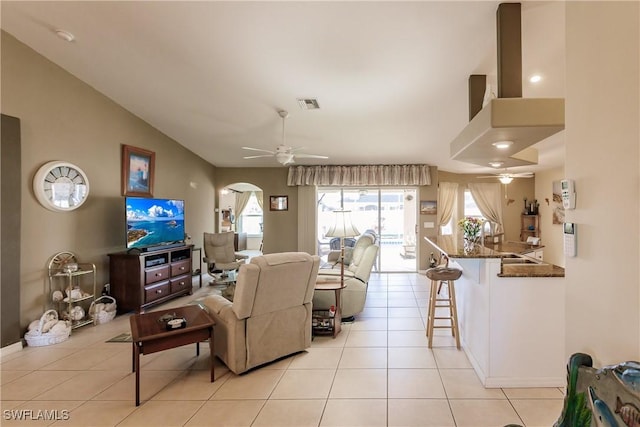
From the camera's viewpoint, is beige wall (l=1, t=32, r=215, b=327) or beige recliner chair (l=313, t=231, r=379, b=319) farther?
beige recliner chair (l=313, t=231, r=379, b=319)

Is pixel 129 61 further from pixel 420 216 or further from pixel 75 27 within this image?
pixel 420 216

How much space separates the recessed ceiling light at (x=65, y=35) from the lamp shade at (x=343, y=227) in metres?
3.35

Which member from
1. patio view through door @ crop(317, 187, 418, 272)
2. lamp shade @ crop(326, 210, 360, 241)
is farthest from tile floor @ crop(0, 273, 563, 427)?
patio view through door @ crop(317, 187, 418, 272)

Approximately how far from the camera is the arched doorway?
10.2 meters

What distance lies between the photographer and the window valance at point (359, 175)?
22.9ft

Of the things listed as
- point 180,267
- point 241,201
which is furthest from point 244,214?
point 180,267

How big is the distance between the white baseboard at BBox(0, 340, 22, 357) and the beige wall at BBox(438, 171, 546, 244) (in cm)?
811

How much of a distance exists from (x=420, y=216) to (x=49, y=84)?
663 centimetres

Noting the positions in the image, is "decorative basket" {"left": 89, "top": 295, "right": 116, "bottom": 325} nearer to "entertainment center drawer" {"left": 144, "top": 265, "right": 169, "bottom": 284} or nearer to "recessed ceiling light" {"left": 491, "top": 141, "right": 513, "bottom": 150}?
"entertainment center drawer" {"left": 144, "top": 265, "right": 169, "bottom": 284}

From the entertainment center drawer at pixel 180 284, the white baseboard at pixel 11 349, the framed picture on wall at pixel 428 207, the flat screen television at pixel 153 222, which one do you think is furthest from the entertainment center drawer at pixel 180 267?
the framed picture on wall at pixel 428 207

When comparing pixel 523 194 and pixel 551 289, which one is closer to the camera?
pixel 551 289

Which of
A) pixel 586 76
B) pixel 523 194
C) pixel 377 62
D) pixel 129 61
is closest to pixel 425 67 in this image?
pixel 377 62

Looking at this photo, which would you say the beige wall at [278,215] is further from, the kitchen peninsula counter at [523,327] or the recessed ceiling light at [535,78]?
the kitchen peninsula counter at [523,327]

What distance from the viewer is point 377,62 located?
10.5 ft
